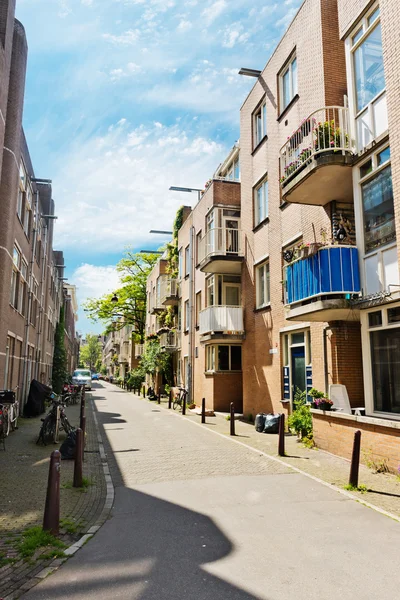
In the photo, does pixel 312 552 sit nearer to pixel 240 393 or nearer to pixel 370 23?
pixel 370 23

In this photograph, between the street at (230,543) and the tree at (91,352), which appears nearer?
the street at (230,543)

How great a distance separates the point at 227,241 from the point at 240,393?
22.7 ft

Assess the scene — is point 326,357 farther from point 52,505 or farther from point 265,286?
point 52,505

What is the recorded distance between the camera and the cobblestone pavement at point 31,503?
4422mm

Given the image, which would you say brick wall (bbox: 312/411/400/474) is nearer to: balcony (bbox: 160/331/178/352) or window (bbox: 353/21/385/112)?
window (bbox: 353/21/385/112)

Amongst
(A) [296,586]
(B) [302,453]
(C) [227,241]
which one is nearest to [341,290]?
(B) [302,453]

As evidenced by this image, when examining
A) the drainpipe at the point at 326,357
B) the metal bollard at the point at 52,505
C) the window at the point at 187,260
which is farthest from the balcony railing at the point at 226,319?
the metal bollard at the point at 52,505

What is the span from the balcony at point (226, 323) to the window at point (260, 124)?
22.5ft

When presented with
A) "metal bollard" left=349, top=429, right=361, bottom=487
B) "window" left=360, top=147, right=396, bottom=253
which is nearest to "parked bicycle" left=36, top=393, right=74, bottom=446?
"metal bollard" left=349, top=429, right=361, bottom=487

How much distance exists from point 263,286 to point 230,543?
42.8 ft

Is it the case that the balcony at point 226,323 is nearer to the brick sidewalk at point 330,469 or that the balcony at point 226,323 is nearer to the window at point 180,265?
the brick sidewalk at point 330,469

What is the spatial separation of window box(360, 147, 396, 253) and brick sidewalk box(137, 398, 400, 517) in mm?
4556

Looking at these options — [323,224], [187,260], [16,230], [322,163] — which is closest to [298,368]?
[323,224]

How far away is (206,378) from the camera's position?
21.8 m
